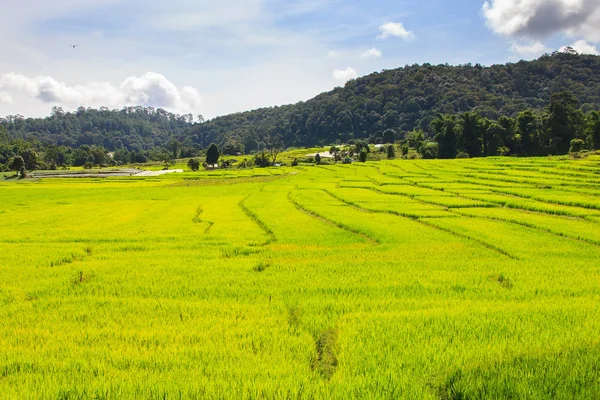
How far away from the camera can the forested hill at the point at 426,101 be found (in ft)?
542

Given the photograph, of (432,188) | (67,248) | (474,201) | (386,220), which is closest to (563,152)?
(432,188)

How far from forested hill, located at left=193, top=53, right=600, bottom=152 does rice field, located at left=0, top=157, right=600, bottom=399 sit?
5582 inches

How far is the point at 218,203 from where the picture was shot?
32.2m

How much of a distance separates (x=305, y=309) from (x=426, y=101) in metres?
177

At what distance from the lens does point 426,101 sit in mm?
172625

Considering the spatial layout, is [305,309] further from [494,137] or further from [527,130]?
[527,130]

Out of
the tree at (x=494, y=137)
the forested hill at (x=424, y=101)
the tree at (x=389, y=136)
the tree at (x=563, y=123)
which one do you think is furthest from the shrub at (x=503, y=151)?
the forested hill at (x=424, y=101)

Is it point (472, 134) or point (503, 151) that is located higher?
point (472, 134)

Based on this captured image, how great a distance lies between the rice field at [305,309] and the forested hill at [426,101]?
465ft

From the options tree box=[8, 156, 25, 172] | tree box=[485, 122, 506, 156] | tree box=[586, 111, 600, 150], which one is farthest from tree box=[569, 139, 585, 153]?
tree box=[8, 156, 25, 172]

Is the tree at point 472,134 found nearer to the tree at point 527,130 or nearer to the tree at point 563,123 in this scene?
the tree at point 527,130

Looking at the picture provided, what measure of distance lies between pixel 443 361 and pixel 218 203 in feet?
89.2

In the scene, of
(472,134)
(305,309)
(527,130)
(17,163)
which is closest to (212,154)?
(17,163)

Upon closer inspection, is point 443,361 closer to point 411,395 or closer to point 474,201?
point 411,395
